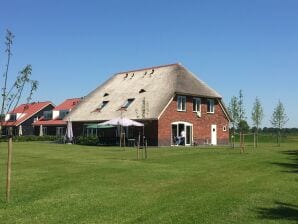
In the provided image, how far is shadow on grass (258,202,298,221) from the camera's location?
1093cm

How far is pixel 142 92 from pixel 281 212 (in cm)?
4116

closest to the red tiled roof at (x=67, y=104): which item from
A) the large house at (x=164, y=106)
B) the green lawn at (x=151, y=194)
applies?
the large house at (x=164, y=106)

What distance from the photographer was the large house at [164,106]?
47656mm

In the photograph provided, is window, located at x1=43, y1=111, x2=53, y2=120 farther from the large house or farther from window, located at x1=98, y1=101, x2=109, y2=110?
window, located at x1=98, y1=101, x2=109, y2=110

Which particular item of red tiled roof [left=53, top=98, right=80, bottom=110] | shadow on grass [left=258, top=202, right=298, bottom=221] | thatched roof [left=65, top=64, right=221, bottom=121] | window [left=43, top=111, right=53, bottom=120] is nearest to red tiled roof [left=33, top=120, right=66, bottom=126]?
window [left=43, top=111, right=53, bottom=120]

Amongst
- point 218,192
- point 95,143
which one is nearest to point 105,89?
point 95,143

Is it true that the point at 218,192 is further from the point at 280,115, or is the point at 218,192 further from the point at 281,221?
the point at 280,115

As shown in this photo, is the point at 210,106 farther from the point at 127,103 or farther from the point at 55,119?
the point at 55,119

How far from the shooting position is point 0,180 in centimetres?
1678

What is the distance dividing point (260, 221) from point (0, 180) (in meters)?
10.0

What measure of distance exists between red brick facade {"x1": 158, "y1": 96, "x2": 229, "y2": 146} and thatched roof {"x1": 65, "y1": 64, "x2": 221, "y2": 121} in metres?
1.11

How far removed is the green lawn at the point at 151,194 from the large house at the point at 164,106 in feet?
85.0

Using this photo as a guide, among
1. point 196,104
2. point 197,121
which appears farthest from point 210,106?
point 197,121

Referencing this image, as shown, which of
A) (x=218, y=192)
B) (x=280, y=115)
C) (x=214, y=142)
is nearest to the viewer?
(x=218, y=192)
